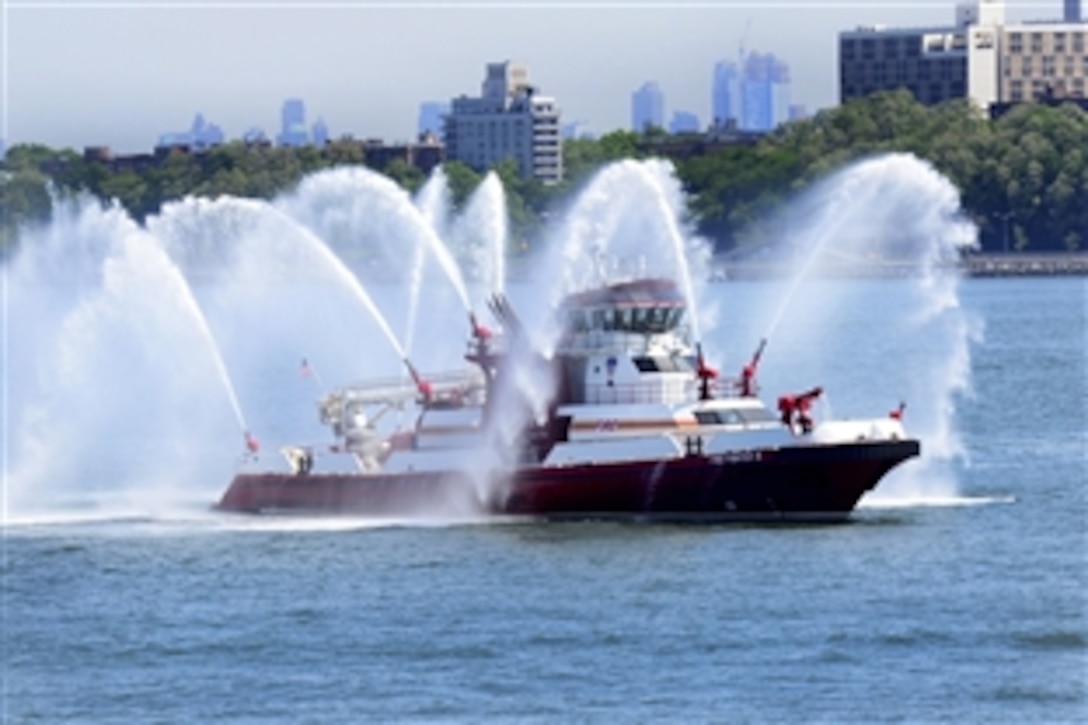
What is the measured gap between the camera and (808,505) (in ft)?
216

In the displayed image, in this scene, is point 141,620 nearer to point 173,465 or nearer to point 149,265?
point 149,265

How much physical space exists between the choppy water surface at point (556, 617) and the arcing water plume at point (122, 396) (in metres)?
5.69

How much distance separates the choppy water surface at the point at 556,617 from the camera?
47.1 m

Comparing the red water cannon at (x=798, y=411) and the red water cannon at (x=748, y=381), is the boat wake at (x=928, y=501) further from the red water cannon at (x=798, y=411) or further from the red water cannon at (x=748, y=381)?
the red water cannon at (x=748, y=381)

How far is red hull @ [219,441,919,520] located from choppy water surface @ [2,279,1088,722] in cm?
74

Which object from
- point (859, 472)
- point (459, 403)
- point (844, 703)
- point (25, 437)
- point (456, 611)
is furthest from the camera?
point (25, 437)

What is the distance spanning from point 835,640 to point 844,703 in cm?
513

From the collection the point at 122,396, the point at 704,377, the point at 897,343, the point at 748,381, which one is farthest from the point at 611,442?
the point at 897,343

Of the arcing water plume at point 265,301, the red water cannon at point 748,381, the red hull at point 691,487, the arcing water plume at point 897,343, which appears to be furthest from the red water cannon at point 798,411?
the arcing water plume at point 265,301

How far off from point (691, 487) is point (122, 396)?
51.1m

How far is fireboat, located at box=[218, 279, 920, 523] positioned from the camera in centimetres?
6531

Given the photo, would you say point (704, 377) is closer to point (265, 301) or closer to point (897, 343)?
point (897, 343)

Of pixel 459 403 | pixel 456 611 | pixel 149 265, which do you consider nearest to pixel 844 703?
pixel 456 611

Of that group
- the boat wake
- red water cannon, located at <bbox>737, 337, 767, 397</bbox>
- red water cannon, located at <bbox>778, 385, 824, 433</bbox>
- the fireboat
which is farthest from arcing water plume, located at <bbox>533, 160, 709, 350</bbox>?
the boat wake
